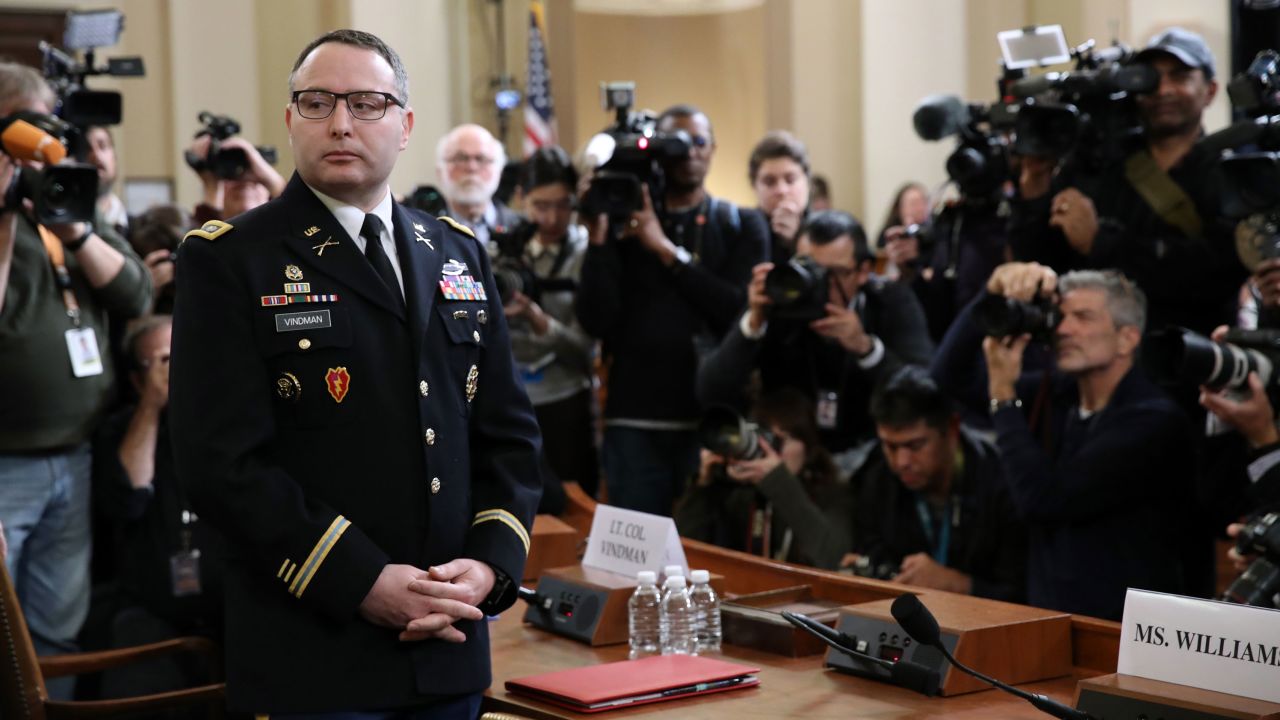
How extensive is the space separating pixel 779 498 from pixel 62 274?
166 cm

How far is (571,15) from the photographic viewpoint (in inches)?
356

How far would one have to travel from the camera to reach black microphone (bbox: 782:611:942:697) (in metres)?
1.99

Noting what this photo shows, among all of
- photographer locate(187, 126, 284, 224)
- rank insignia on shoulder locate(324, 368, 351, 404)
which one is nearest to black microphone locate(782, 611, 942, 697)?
rank insignia on shoulder locate(324, 368, 351, 404)

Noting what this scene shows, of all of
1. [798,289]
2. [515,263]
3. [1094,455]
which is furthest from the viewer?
Answer: [515,263]

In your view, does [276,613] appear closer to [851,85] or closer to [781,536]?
[781,536]

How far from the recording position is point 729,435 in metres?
3.40

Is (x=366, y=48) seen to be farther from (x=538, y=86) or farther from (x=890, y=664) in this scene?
(x=538, y=86)

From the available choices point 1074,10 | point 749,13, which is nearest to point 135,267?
point 1074,10

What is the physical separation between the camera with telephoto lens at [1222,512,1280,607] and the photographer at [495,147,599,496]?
6.76 ft

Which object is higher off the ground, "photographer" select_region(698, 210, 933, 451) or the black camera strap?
the black camera strap

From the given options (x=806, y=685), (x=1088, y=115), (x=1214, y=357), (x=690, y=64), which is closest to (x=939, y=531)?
(x=1214, y=357)

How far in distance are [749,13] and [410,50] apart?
3.11 m

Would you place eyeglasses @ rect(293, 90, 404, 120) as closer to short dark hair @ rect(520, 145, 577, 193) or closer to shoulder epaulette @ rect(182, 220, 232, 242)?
shoulder epaulette @ rect(182, 220, 232, 242)

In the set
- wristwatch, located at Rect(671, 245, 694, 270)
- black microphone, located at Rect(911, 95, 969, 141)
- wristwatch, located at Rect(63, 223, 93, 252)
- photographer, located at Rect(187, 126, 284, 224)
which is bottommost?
wristwatch, located at Rect(671, 245, 694, 270)
